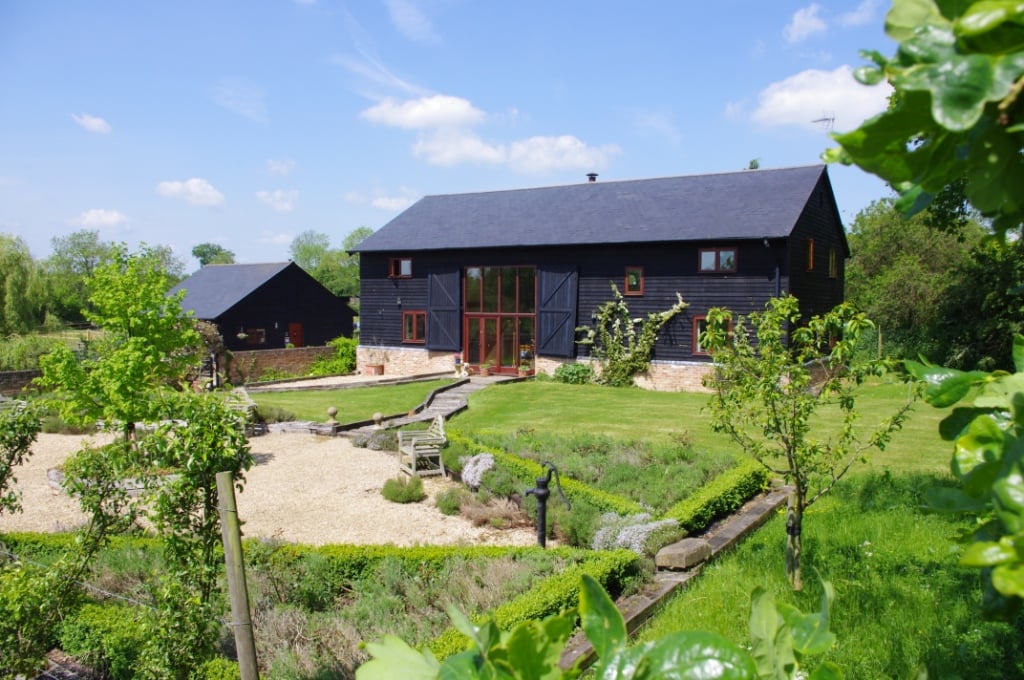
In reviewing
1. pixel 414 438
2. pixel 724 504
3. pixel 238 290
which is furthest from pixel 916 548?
pixel 238 290

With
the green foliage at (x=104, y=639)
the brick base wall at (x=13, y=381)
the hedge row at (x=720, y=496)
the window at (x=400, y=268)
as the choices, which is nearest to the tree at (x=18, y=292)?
the brick base wall at (x=13, y=381)

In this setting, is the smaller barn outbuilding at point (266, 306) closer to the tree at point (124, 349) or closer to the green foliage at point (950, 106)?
the tree at point (124, 349)

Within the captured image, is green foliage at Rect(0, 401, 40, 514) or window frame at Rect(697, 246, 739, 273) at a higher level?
window frame at Rect(697, 246, 739, 273)

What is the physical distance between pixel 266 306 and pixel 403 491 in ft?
78.0

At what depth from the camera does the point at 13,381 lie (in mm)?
23641

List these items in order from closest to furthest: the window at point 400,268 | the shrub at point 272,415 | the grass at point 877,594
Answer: the grass at point 877,594 → the shrub at point 272,415 → the window at point 400,268

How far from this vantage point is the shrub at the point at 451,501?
11336 millimetres

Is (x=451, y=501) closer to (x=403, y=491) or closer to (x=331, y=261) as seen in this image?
(x=403, y=491)

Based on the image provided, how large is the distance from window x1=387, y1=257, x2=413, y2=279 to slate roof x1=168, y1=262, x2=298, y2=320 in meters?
7.69

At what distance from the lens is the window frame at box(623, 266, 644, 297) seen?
948 inches

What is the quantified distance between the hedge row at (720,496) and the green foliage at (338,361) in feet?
73.0

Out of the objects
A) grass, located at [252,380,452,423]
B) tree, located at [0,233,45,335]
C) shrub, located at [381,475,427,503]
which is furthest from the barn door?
tree, located at [0,233,45,335]

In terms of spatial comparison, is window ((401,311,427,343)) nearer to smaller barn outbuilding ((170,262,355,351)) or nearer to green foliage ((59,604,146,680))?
smaller barn outbuilding ((170,262,355,351))

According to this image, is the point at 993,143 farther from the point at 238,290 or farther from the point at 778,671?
the point at 238,290
